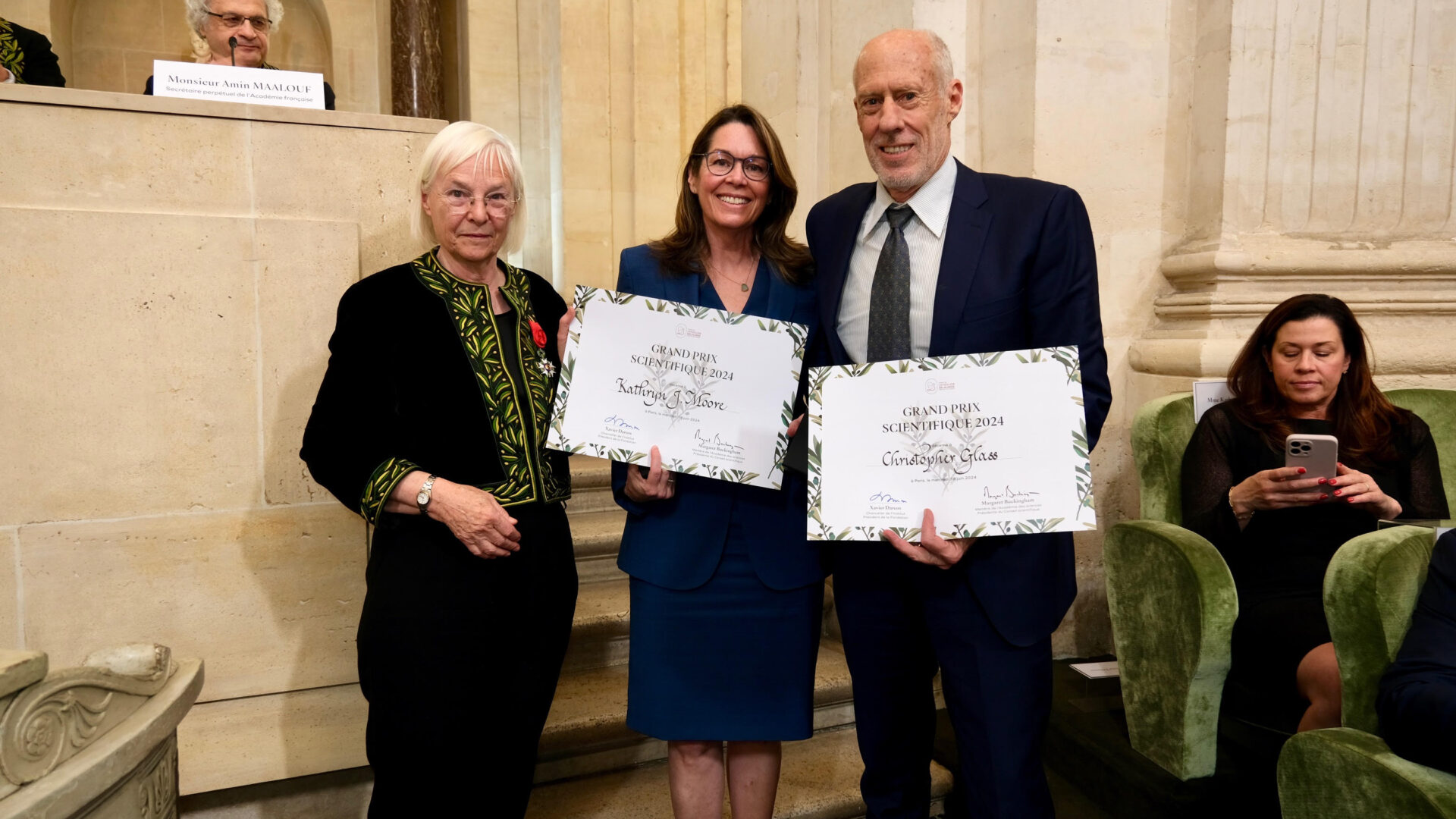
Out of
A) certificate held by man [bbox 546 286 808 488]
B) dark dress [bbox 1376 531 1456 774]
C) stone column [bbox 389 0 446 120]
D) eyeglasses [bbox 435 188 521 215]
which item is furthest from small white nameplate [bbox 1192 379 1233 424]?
stone column [bbox 389 0 446 120]

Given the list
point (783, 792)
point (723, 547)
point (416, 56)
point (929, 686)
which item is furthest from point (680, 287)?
point (416, 56)

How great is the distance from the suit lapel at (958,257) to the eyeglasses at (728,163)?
40 cm

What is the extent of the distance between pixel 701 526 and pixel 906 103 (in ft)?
Result: 2.99

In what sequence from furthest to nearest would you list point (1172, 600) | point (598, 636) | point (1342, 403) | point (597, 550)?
1. point (597, 550)
2. point (598, 636)
3. point (1342, 403)
4. point (1172, 600)

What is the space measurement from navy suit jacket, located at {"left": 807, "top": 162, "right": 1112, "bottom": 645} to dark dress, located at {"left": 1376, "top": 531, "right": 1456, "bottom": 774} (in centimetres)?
53

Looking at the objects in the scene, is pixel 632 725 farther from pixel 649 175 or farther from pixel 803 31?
pixel 649 175

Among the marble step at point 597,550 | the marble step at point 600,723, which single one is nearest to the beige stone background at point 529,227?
the marble step at point 600,723

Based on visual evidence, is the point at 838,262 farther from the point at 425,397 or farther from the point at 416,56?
the point at 416,56

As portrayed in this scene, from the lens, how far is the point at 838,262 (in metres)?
1.95

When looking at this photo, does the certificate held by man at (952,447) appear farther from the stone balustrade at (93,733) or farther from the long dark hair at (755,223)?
the stone balustrade at (93,733)

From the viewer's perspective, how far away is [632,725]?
205 centimetres

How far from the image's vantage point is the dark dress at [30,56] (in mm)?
3254
